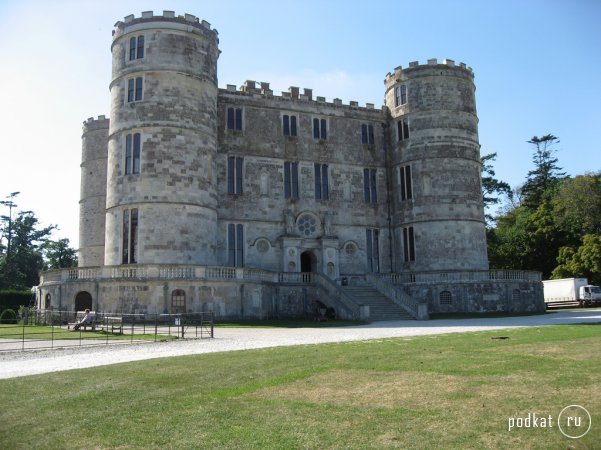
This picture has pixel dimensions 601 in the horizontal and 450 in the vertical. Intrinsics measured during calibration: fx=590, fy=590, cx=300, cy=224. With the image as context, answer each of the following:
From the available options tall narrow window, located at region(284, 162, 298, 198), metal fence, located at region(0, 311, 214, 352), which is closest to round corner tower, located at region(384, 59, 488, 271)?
tall narrow window, located at region(284, 162, 298, 198)

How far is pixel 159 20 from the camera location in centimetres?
3672

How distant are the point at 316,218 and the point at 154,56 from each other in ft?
50.6

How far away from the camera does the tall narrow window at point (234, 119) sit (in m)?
41.1

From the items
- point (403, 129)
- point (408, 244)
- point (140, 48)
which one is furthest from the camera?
point (403, 129)

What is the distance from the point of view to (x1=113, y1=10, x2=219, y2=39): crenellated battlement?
36.7 meters

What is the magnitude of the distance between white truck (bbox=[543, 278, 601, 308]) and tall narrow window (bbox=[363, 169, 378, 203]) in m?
18.7

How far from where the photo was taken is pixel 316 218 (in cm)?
4247

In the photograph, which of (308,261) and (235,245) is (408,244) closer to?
(308,261)

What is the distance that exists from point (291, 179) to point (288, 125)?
3999 mm

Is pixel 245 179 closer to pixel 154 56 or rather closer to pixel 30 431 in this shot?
pixel 154 56

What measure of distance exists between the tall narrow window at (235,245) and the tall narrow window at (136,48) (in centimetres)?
1225

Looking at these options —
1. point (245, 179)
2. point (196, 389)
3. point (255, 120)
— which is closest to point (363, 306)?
point (245, 179)

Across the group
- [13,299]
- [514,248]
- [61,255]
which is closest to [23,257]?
[61,255]

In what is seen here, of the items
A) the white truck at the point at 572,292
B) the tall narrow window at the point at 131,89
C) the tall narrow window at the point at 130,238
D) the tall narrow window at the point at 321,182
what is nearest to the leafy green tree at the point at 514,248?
the white truck at the point at 572,292
